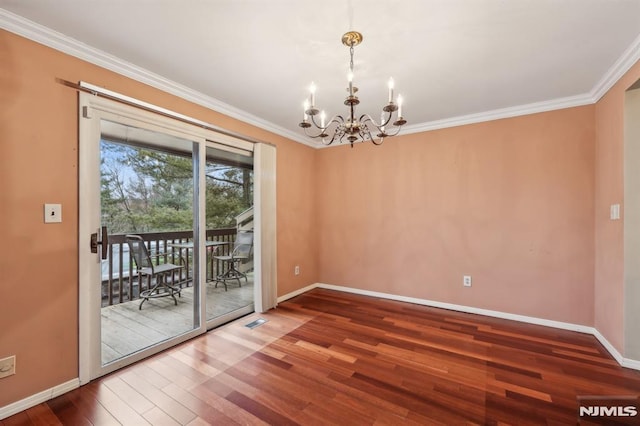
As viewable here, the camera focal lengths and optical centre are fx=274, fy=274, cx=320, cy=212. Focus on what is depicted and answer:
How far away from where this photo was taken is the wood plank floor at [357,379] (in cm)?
174

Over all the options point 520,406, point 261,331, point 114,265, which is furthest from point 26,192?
point 520,406

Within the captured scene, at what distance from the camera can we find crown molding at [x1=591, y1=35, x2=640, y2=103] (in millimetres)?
2035

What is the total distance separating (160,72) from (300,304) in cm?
311

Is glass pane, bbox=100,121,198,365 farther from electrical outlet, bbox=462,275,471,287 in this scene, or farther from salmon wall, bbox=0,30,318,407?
electrical outlet, bbox=462,275,471,287

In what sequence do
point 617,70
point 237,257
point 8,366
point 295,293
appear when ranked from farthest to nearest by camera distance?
point 295,293 → point 237,257 → point 617,70 → point 8,366

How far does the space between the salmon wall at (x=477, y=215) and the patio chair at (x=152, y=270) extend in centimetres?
237

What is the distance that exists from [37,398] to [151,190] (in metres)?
1.66

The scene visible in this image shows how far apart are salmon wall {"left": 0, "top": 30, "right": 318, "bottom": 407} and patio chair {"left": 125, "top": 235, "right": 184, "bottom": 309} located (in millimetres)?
798

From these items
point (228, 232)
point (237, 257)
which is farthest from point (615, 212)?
point (237, 257)

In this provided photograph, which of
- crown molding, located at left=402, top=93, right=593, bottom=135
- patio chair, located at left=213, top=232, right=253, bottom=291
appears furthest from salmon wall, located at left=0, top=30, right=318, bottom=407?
crown molding, located at left=402, top=93, right=593, bottom=135

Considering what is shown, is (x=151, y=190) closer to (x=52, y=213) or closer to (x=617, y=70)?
(x=52, y=213)

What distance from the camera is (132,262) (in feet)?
9.27

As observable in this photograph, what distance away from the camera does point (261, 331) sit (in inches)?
117

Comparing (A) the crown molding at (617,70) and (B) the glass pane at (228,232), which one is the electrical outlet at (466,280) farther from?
(B) the glass pane at (228,232)
